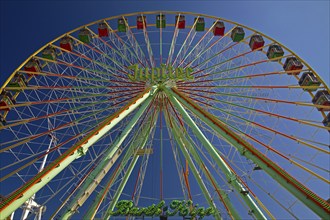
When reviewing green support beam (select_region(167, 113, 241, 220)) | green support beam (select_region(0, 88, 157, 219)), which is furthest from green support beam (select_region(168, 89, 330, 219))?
green support beam (select_region(0, 88, 157, 219))

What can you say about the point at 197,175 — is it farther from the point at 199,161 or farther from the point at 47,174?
the point at 47,174

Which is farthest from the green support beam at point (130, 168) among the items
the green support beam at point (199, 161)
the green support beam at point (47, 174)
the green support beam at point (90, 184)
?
the green support beam at point (47, 174)

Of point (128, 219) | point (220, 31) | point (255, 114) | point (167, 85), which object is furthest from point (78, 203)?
point (220, 31)

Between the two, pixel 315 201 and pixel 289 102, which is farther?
pixel 289 102

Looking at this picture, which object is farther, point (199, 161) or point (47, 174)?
point (199, 161)

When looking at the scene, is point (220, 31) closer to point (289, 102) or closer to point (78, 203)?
point (289, 102)

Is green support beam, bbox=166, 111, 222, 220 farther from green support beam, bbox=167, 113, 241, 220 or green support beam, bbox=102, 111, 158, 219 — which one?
green support beam, bbox=102, 111, 158, 219

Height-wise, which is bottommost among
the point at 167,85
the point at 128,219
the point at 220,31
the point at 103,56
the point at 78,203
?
the point at 78,203

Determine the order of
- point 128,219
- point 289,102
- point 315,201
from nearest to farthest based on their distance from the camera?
point 315,201
point 289,102
point 128,219

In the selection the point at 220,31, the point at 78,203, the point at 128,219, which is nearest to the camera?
the point at 78,203

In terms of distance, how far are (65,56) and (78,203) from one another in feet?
30.3

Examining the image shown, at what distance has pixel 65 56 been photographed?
1773cm

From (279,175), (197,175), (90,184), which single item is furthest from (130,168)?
(279,175)

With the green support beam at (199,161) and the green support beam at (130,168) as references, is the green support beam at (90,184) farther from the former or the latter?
the green support beam at (199,161)
